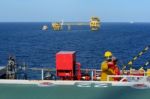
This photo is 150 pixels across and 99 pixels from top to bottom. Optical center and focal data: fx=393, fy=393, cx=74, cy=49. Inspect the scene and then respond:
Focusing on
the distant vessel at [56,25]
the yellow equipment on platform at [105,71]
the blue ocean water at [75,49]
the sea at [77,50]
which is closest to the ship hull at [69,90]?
the yellow equipment on platform at [105,71]

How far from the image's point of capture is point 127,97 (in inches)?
517

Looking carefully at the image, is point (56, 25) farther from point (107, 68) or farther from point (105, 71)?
point (107, 68)

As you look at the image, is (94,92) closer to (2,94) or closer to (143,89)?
(143,89)

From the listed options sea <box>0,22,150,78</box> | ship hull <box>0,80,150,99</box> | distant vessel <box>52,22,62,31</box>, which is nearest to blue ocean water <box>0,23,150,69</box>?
sea <box>0,22,150,78</box>

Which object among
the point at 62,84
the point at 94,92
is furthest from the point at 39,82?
the point at 94,92

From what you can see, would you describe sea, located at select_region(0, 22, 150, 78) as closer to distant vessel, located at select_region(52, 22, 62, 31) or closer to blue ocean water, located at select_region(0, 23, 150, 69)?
blue ocean water, located at select_region(0, 23, 150, 69)

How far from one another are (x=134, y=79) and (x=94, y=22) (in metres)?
134

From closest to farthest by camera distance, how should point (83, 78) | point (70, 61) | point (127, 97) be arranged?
1. point (127, 97)
2. point (70, 61)
3. point (83, 78)

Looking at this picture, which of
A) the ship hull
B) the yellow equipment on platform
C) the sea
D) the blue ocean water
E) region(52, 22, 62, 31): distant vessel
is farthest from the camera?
region(52, 22, 62, 31): distant vessel

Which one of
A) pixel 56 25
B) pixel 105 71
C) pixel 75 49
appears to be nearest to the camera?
pixel 105 71

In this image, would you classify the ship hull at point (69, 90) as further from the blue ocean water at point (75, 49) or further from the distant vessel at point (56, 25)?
the distant vessel at point (56, 25)

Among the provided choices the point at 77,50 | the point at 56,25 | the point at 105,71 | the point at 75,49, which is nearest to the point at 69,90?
the point at 105,71

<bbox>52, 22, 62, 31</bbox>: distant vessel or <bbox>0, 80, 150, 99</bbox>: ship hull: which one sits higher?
<bbox>52, 22, 62, 31</bbox>: distant vessel

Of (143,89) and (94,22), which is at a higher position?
(94,22)
